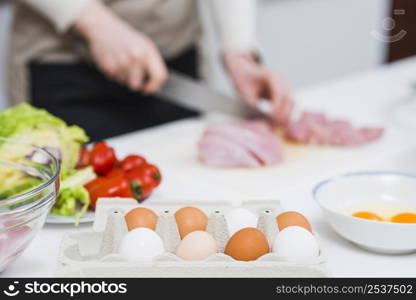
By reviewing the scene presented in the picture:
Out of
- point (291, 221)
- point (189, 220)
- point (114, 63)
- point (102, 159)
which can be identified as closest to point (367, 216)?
point (291, 221)

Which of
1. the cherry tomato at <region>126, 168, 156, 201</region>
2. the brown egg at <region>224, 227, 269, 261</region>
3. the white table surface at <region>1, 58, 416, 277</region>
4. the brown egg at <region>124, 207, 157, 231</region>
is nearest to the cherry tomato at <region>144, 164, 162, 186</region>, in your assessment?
the cherry tomato at <region>126, 168, 156, 201</region>

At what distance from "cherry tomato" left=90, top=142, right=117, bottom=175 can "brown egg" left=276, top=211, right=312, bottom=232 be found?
409 millimetres

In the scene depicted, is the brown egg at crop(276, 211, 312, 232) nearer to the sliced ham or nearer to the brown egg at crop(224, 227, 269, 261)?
the brown egg at crop(224, 227, 269, 261)

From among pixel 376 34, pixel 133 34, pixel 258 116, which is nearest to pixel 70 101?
pixel 133 34

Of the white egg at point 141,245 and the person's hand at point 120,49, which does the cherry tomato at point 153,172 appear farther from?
the person's hand at point 120,49

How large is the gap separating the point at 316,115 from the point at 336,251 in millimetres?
677

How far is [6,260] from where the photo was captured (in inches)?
36.0

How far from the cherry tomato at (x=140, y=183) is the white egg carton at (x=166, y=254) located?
98 millimetres

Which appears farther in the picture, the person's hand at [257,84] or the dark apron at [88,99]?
the dark apron at [88,99]

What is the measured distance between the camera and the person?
177cm

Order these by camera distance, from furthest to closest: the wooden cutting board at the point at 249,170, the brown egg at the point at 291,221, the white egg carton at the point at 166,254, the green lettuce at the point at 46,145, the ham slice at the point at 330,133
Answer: the ham slice at the point at 330,133 → the wooden cutting board at the point at 249,170 → the green lettuce at the point at 46,145 → the brown egg at the point at 291,221 → the white egg carton at the point at 166,254

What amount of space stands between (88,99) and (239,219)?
107cm

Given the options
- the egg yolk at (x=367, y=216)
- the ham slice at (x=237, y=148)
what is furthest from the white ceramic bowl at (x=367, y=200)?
the ham slice at (x=237, y=148)

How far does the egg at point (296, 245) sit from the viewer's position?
0.87 m
